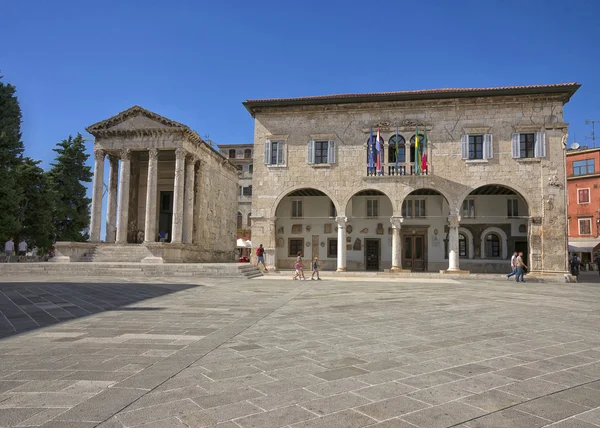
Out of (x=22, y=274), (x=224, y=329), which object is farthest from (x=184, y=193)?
(x=224, y=329)

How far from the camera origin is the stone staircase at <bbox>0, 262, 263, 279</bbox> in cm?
2070

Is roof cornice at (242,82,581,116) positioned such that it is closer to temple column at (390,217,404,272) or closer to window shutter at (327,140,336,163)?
window shutter at (327,140,336,163)

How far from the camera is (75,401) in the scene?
11.8 feet

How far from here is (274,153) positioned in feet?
86.4

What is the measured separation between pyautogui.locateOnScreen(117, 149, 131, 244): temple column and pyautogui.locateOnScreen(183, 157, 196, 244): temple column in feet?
11.9

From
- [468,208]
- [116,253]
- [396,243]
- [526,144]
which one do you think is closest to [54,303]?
[116,253]

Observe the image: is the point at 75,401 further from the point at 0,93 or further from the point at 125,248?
the point at 0,93

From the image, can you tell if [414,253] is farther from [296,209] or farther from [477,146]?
[296,209]

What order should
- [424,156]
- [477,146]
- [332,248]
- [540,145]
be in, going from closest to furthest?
[540,145] < [424,156] < [477,146] < [332,248]

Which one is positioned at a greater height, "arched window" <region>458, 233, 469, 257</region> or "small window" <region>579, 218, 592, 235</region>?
"small window" <region>579, 218, 592, 235</region>

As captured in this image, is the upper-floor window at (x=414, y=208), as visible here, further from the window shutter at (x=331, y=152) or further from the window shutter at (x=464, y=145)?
the window shutter at (x=331, y=152)

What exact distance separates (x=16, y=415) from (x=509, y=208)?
28601mm

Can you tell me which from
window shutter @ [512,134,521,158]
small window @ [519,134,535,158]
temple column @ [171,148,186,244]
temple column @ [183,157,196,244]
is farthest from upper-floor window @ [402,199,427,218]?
temple column @ [171,148,186,244]

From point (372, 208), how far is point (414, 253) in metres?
4.04
